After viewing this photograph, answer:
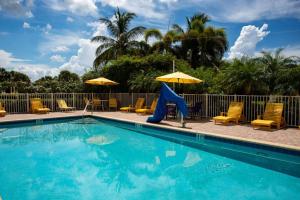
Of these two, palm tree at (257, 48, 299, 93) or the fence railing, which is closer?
the fence railing

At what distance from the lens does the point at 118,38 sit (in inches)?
858

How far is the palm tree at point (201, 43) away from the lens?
21.8 meters

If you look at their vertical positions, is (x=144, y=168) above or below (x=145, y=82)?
below

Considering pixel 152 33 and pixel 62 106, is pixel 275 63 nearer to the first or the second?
pixel 62 106

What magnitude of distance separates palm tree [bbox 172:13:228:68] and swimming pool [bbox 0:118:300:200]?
1451 centimetres

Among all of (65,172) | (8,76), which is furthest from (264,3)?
(8,76)

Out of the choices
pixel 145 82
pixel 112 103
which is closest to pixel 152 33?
pixel 145 82

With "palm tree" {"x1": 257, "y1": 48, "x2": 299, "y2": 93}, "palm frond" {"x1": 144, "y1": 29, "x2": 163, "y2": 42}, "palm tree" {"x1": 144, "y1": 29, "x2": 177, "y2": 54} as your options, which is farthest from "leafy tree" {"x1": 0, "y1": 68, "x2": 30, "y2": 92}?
"palm tree" {"x1": 257, "y1": 48, "x2": 299, "y2": 93}

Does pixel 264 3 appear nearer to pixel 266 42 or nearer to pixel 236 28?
pixel 266 42

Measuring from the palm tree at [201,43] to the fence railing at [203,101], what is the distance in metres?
8.98

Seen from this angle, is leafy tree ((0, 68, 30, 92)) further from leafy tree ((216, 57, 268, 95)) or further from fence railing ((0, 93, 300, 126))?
leafy tree ((216, 57, 268, 95))

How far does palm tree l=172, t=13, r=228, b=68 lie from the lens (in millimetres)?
21750

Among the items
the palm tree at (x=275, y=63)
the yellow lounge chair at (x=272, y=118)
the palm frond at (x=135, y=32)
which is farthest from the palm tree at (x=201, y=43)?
the yellow lounge chair at (x=272, y=118)

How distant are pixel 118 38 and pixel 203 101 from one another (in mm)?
12411
